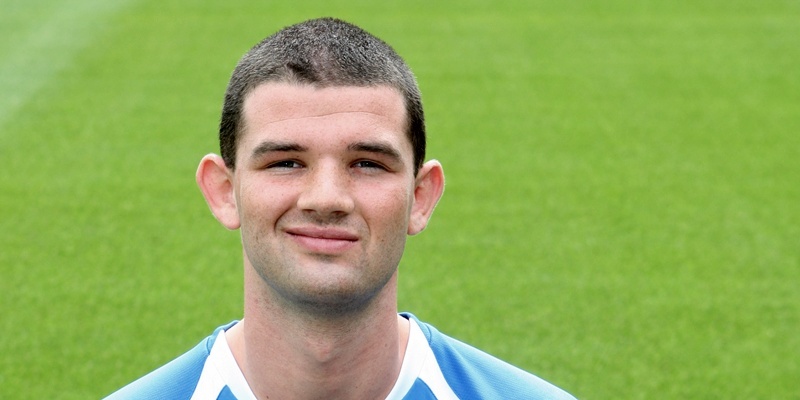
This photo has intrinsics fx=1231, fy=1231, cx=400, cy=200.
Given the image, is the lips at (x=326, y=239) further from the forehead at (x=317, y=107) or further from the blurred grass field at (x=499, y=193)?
the blurred grass field at (x=499, y=193)

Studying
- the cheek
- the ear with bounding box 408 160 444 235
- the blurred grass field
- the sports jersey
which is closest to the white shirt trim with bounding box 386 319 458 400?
the sports jersey

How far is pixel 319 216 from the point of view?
74.2 inches

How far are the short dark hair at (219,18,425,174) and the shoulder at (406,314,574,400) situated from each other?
40cm

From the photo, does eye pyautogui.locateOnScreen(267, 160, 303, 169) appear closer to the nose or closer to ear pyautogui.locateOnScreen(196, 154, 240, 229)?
the nose

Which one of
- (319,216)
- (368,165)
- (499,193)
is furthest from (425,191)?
(499,193)

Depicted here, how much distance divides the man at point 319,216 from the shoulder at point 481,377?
1 cm

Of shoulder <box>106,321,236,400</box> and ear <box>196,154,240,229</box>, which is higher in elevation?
ear <box>196,154,240,229</box>

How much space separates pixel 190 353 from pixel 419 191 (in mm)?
538

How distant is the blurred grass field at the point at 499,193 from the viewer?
551cm

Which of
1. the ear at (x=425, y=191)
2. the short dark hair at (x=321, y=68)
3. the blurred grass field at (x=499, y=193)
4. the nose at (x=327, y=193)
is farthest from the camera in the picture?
the blurred grass field at (x=499, y=193)

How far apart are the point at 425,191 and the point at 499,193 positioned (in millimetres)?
5081

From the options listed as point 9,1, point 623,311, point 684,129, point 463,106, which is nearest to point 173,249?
point 623,311

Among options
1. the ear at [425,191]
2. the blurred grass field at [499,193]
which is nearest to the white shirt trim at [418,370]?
the ear at [425,191]

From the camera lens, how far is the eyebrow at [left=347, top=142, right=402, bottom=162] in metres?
1.93
